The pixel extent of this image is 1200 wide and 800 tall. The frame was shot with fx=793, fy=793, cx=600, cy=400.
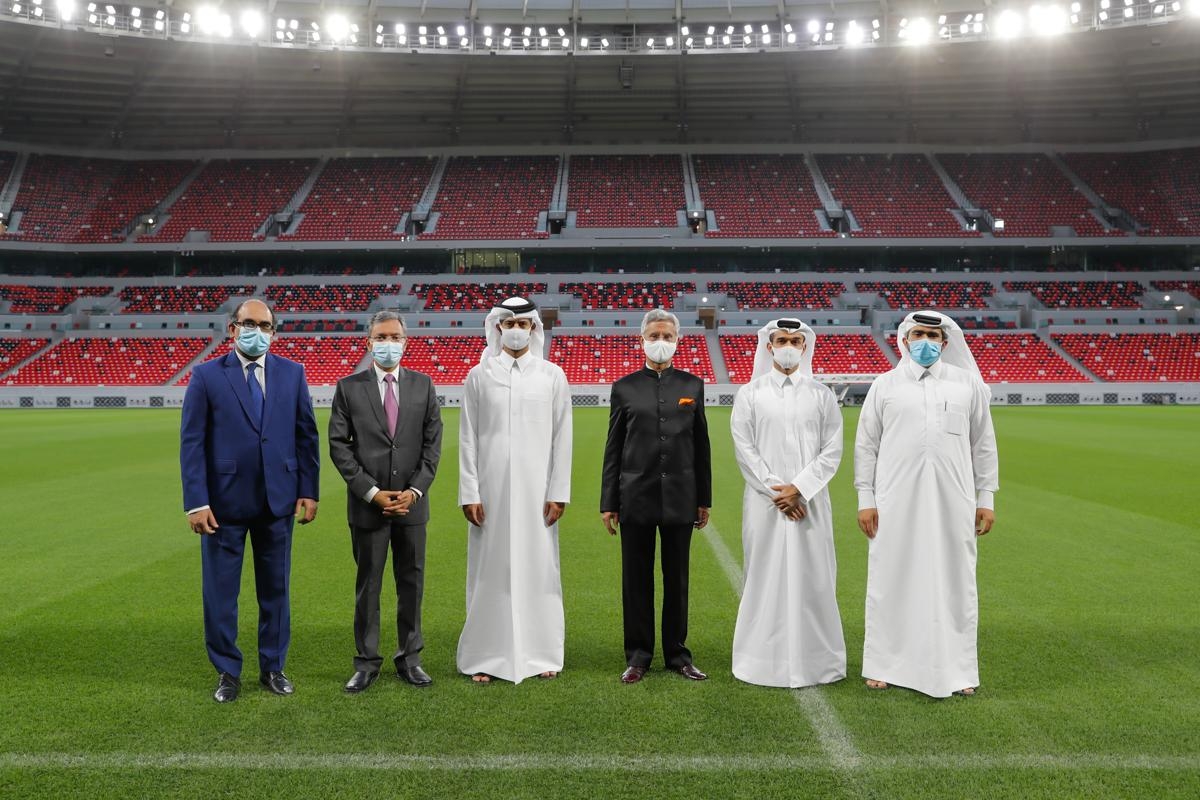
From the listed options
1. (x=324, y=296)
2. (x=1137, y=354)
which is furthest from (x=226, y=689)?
(x=1137, y=354)

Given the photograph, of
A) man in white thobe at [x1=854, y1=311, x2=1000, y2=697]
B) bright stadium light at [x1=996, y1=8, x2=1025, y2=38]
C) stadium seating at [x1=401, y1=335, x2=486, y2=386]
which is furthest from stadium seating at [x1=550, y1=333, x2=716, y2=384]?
man in white thobe at [x1=854, y1=311, x2=1000, y2=697]

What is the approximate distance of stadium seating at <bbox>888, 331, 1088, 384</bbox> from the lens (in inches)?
1581

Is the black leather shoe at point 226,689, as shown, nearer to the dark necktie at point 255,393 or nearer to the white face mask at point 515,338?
the dark necktie at point 255,393

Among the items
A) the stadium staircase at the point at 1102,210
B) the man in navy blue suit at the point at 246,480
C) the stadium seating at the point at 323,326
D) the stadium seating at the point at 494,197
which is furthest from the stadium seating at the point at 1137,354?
the man in navy blue suit at the point at 246,480

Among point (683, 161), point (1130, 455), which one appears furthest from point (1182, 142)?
point (1130, 455)

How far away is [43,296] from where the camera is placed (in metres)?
48.8

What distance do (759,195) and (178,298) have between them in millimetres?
37845

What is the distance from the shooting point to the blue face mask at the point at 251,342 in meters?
4.70

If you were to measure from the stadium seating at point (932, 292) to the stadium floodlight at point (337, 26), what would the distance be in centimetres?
3357

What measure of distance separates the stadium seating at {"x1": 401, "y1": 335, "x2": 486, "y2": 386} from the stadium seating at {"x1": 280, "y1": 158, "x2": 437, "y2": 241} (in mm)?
9716

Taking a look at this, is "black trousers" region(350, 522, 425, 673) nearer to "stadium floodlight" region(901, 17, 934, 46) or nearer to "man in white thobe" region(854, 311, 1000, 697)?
"man in white thobe" region(854, 311, 1000, 697)

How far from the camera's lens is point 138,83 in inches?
1850

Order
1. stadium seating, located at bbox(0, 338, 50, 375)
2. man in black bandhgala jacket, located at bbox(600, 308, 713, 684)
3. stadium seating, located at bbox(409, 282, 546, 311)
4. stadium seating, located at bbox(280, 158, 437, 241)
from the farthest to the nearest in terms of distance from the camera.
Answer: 1. stadium seating, located at bbox(280, 158, 437, 241)
2. stadium seating, located at bbox(409, 282, 546, 311)
3. stadium seating, located at bbox(0, 338, 50, 375)
4. man in black bandhgala jacket, located at bbox(600, 308, 713, 684)

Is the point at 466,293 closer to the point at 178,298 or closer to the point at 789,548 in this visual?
the point at 178,298
